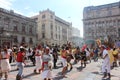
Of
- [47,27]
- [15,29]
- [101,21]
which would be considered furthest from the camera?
[101,21]

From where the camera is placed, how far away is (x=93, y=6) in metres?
78.2

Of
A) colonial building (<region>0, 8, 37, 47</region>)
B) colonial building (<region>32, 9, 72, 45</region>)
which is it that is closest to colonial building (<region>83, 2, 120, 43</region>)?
colonial building (<region>32, 9, 72, 45</region>)

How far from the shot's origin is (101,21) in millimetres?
75688

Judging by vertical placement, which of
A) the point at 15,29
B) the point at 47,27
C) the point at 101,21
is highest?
the point at 101,21

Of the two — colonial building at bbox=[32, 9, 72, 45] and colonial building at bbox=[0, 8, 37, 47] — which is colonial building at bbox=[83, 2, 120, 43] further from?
colonial building at bbox=[0, 8, 37, 47]

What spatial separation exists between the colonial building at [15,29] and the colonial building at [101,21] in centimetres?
2873

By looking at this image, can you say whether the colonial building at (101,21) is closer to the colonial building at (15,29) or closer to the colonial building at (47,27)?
the colonial building at (47,27)

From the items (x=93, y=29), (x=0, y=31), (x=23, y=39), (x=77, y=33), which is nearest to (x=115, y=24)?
(x=93, y=29)

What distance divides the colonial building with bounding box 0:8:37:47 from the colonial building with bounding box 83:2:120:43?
28726 millimetres

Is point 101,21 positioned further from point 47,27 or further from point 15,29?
point 15,29

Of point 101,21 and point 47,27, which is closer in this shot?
point 47,27

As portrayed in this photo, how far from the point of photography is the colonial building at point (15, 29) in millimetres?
43188

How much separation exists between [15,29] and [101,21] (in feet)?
125

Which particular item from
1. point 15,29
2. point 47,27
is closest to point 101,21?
point 47,27
